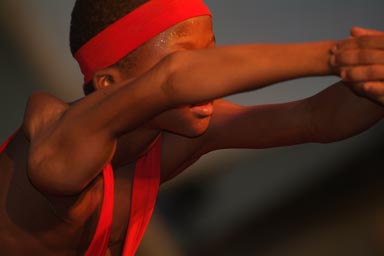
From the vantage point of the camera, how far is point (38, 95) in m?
0.94

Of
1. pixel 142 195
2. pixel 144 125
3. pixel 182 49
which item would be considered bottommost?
pixel 142 195

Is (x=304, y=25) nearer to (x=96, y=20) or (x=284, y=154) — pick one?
(x=284, y=154)

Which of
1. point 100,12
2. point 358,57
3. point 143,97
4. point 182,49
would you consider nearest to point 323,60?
point 358,57

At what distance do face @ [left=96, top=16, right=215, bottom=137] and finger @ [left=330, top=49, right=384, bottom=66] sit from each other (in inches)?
10.3

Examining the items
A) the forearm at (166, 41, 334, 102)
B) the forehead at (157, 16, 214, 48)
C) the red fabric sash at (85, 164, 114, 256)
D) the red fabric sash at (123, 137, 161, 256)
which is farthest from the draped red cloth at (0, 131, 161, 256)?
the forearm at (166, 41, 334, 102)

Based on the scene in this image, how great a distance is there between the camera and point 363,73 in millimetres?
738

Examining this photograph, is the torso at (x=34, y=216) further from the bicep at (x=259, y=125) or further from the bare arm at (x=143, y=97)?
the bicep at (x=259, y=125)

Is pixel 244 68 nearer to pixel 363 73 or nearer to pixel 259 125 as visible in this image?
pixel 363 73

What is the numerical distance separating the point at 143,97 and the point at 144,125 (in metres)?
0.25

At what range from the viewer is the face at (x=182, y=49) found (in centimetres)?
95

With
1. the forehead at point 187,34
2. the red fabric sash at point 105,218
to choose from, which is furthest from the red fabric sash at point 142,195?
the forehead at point 187,34

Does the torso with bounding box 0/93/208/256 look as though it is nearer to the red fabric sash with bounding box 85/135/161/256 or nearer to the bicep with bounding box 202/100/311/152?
the red fabric sash with bounding box 85/135/161/256

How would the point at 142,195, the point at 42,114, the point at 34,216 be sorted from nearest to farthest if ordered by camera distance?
the point at 42,114, the point at 34,216, the point at 142,195

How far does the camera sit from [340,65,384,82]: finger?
0.73m
